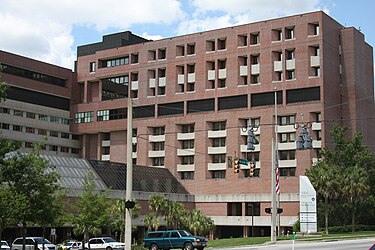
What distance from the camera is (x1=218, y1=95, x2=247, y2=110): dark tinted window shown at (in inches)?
3494

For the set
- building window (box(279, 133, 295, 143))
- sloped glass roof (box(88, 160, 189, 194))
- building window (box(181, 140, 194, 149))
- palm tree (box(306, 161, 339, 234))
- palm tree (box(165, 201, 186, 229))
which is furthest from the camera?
building window (box(181, 140, 194, 149))

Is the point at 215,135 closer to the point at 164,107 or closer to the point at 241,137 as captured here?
the point at 241,137

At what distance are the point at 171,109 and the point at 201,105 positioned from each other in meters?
5.37

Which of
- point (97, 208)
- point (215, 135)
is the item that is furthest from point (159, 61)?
point (97, 208)

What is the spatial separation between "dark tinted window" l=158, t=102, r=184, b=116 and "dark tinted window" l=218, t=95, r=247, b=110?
270 inches

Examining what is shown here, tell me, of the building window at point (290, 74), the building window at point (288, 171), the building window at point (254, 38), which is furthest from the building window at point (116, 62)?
the building window at point (288, 171)

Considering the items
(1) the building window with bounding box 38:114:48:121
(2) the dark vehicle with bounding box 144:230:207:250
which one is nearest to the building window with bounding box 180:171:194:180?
(1) the building window with bounding box 38:114:48:121

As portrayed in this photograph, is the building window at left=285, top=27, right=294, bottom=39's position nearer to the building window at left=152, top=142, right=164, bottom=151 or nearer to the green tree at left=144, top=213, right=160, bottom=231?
the building window at left=152, top=142, right=164, bottom=151

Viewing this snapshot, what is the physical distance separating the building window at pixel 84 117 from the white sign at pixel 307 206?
49.6 metres

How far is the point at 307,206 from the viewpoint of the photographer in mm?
62375

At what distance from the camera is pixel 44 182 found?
3788cm

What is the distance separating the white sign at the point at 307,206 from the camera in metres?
61.6

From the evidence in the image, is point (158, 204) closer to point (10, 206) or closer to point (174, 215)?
point (174, 215)

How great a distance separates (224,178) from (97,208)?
138ft
